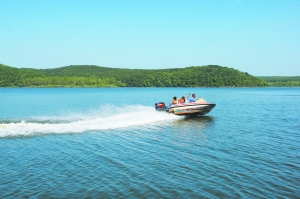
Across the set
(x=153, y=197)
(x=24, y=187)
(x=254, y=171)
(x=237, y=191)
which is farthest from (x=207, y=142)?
(x=24, y=187)

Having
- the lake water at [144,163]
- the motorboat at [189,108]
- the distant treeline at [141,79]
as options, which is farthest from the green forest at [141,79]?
the lake water at [144,163]

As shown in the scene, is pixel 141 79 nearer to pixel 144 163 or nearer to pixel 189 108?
pixel 189 108

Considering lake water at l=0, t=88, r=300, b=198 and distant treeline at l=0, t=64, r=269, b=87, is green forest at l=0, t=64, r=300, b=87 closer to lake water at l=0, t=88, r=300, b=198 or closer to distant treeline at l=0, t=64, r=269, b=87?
distant treeline at l=0, t=64, r=269, b=87

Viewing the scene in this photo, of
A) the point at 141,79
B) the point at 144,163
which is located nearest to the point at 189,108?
the point at 144,163

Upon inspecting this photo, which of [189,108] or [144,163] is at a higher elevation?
[189,108]

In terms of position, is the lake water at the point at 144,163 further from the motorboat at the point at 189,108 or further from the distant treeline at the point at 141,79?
the distant treeline at the point at 141,79

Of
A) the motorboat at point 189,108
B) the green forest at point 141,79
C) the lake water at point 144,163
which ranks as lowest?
the lake water at point 144,163

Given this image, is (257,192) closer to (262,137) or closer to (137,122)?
(262,137)

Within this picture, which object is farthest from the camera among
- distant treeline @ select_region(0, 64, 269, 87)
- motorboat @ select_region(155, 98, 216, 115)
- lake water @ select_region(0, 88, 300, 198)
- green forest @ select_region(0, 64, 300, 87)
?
distant treeline @ select_region(0, 64, 269, 87)

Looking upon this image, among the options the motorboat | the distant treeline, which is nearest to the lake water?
the motorboat

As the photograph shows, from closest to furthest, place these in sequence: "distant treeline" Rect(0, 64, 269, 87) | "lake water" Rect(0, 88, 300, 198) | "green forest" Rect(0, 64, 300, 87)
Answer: "lake water" Rect(0, 88, 300, 198), "green forest" Rect(0, 64, 300, 87), "distant treeline" Rect(0, 64, 269, 87)

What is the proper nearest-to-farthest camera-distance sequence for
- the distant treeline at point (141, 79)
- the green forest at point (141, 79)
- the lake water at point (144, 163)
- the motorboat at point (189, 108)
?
the lake water at point (144, 163), the motorboat at point (189, 108), the green forest at point (141, 79), the distant treeline at point (141, 79)

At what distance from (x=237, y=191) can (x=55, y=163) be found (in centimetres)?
670

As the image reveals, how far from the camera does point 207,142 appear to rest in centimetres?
1591
